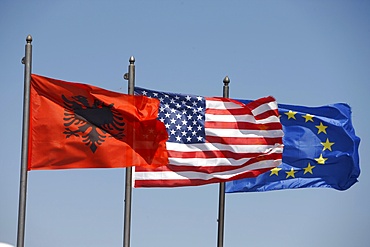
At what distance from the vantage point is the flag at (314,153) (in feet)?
128

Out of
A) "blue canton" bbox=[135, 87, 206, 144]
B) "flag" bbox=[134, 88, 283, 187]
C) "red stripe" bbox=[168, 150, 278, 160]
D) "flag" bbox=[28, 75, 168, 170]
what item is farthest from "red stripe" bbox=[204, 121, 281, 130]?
"flag" bbox=[28, 75, 168, 170]

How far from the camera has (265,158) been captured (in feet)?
124

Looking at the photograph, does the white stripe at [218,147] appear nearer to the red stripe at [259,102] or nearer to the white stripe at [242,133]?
the white stripe at [242,133]

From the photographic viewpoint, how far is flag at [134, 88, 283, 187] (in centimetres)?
3559

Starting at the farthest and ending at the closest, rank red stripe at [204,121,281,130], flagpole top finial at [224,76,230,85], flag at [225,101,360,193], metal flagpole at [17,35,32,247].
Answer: flag at [225,101,360,193], flagpole top finial at [224,76,230,85], red stripe at [204,121,281,130], metal flagpole at [17,35,32,247]

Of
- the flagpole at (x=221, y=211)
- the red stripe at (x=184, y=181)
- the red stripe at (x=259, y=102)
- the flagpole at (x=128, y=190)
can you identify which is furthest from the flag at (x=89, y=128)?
the red stripe at (x=259, y=102)

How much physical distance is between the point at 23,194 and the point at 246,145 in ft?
29.9

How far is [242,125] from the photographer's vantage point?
37438 millimetres

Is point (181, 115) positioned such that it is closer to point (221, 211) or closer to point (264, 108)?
point (264, 108)

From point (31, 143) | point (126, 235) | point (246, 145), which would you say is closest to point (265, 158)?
point (246, 145)

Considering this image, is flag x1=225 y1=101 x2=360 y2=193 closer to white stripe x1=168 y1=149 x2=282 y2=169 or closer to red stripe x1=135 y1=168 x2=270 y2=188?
red stripe x1=135 y1=168 x2=270 y2=188

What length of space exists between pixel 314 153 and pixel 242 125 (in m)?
3.75

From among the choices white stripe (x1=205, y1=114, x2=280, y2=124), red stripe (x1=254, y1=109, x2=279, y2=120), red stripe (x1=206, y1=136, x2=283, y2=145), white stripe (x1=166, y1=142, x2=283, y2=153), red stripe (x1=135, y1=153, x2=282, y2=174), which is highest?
red stripe (x1=254, y1=109, x2=279, y2=120)

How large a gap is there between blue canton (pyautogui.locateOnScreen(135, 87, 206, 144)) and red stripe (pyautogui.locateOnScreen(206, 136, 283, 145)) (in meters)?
0.47
